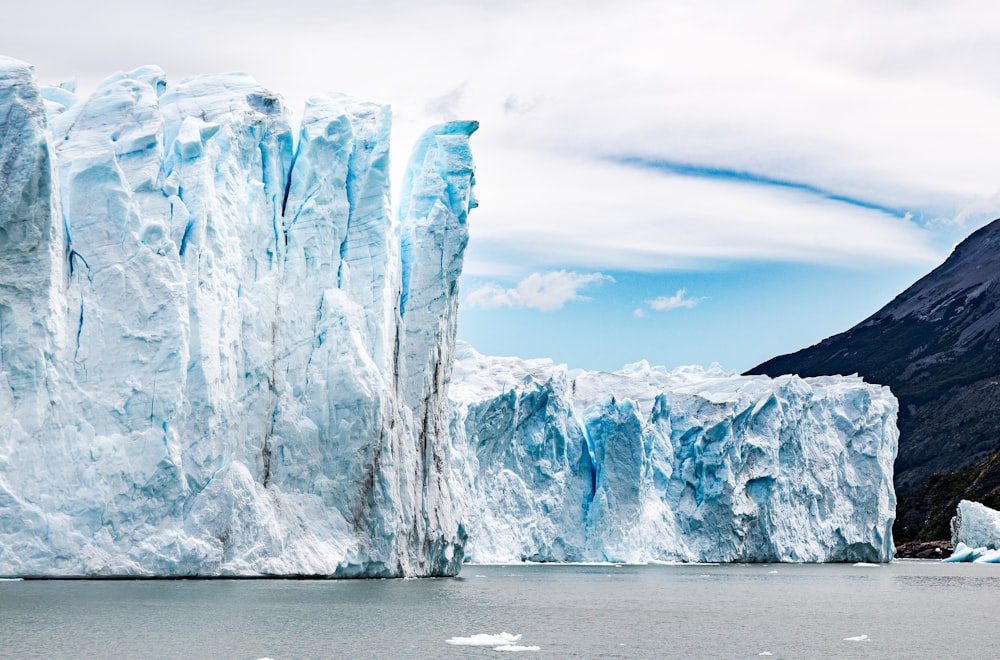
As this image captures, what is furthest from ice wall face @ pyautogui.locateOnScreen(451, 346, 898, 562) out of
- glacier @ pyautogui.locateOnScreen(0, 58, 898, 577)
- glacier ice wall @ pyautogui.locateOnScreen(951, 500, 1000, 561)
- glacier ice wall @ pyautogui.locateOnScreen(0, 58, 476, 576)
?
glacier ice wall @ pyautogui.locateOnScreen(0, 58, 476, 576)

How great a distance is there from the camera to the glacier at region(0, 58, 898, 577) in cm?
2975

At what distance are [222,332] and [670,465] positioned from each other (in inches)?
1171

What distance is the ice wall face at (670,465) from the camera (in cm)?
5259

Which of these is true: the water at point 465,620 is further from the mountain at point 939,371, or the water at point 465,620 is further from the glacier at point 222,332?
the mountain at point 939,371

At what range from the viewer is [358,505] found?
33.2m

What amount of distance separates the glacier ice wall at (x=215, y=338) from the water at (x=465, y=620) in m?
1.44

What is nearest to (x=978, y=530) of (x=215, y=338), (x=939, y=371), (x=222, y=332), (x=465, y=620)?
(x=222, y=332)

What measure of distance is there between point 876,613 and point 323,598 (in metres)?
13.7

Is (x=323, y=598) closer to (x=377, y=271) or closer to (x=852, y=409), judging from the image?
(x=377, y=271)

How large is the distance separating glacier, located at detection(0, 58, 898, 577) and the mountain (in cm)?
5811

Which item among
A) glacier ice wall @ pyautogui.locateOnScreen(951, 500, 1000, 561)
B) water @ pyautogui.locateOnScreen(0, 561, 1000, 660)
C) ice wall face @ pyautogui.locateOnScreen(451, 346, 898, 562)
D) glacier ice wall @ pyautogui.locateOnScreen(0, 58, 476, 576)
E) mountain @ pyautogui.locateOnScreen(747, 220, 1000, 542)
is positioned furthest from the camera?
mountain @ pyautogui.locateOnScreen(747, 220, 1000, 542)

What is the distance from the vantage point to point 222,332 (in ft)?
107

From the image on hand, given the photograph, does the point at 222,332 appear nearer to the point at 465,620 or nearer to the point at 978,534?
the point at 465,620

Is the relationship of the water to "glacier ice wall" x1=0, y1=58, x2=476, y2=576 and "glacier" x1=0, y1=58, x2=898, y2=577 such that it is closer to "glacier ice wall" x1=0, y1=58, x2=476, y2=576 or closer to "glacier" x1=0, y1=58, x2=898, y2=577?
"glacier ice wall" x1=0, y1=58, x2=476, y2=576
